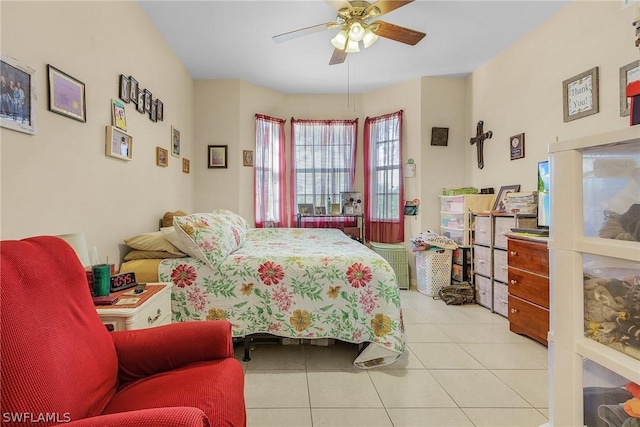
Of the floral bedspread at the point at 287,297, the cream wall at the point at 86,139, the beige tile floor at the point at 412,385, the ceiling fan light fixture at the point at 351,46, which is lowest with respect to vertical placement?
the beige tile floor at the point at 412,385

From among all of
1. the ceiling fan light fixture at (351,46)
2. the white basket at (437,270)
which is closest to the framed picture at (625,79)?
the ceiling fan light fixture at (351,46)

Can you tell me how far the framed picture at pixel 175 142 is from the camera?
337 cm

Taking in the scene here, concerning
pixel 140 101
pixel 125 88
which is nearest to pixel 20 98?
pixel 125 88

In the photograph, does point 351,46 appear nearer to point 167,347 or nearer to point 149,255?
point 149,255

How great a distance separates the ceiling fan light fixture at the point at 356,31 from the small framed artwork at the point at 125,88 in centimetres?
180

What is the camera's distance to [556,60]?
110 inches

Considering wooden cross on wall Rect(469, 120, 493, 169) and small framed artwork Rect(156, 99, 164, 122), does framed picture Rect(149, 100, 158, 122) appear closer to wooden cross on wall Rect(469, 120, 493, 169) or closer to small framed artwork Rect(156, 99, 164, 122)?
small framed artwork Rect(156, 99, 164, 122)

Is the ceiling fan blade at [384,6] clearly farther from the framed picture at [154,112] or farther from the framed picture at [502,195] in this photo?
the framed picture at [502,195]

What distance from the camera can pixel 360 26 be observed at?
2.46 metres

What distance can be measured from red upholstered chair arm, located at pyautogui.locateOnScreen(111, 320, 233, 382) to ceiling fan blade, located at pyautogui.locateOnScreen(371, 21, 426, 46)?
2509 millimetres

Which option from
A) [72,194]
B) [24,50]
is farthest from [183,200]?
[24,50]

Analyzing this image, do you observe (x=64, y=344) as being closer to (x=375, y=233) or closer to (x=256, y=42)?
(x=256, y=42)

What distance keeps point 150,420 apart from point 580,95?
11.4 ft

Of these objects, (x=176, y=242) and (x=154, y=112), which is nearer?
(x=176, y=242)
